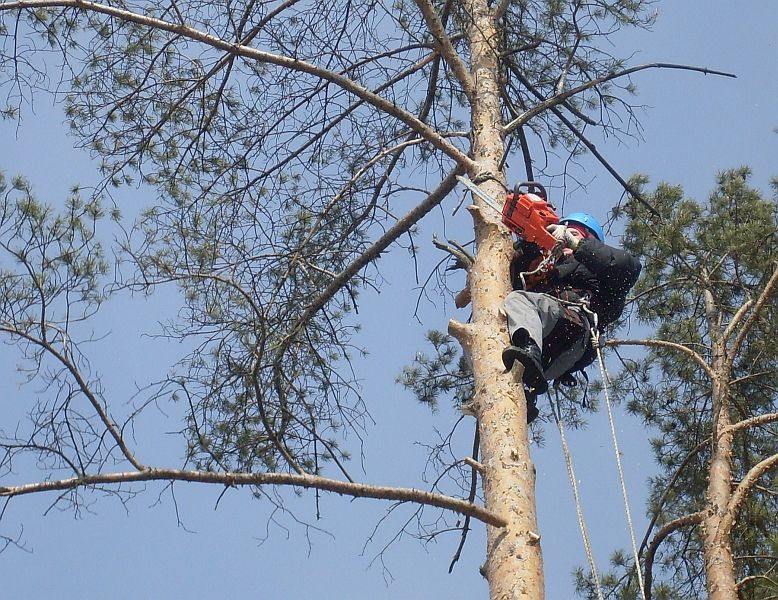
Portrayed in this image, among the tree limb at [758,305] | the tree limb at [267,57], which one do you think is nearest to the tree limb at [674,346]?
the tree limb at [758,305]

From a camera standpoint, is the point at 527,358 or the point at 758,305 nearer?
the point at 527,358

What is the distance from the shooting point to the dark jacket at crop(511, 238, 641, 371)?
14.5 feet

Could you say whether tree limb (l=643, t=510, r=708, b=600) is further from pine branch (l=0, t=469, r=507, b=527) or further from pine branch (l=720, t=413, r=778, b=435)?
pine branch (l=0, t=469, r=507, b=527)

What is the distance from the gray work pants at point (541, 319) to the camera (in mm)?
3953

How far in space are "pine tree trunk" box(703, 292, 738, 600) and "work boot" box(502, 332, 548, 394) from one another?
7.29 feet

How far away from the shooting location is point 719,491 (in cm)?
588

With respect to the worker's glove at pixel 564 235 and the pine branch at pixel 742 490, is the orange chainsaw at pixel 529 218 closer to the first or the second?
the worker's glove at pixel 564 235

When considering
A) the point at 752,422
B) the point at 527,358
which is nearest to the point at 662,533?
the point at 752,422

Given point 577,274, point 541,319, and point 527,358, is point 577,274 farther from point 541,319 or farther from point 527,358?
point 527,358

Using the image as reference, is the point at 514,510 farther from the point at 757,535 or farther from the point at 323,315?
the point at 757,535

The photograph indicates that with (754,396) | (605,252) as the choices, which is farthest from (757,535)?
(605,252)

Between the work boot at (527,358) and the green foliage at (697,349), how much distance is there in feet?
8.69

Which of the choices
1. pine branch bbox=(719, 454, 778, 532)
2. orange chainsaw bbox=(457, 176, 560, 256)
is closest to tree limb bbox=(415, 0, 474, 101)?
orange chainsaw bbox=(457, 176, 560, 256)

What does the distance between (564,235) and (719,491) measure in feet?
7.38
